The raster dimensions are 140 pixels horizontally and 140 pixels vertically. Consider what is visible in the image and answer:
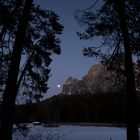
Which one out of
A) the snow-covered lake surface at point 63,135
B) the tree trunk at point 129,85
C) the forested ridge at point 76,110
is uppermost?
the forested ridge at point 76,110

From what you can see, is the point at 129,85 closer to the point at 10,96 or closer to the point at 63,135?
the point at 10,96

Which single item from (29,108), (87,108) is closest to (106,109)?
(87,108)

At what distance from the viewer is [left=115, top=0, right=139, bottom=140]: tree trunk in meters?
11.1

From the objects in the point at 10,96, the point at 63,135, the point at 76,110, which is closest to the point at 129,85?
the point at 10,96

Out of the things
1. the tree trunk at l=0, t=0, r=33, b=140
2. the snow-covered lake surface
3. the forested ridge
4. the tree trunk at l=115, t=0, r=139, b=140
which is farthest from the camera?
the forested ridge

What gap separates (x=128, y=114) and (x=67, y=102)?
139 meters

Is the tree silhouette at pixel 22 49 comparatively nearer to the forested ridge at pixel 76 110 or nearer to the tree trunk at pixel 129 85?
the tree trunk at pixel 129 85

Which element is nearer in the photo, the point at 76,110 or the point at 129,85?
the point at 129,85

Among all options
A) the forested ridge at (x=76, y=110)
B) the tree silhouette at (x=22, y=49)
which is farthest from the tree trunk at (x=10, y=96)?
the forested ridge at (x=76, y=110)

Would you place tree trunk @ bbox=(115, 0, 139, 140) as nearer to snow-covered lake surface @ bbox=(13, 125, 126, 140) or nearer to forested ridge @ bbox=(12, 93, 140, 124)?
snow-covered lake surface @ bbox=(13, 125, 126, 140)

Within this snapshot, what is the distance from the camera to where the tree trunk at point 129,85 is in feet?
36.5

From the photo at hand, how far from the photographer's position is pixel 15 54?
1169 centimetres

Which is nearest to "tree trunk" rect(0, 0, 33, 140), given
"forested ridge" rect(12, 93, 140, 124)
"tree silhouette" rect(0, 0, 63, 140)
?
"tree silhouette" rect(0, 0, 63, 140)

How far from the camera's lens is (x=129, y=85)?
11.5 meters
